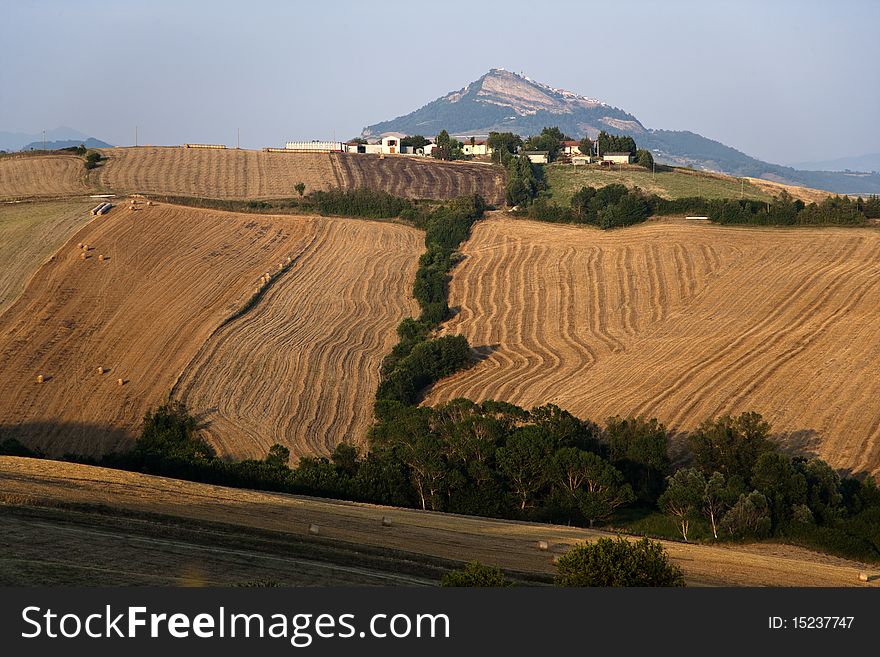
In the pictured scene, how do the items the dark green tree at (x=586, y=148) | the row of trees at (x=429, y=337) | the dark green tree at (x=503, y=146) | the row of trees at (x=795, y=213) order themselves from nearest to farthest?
the row of trees at (x=429, y=337), the row of trees at (x=795, y=213), the dark green tree at (x=503, y=146), the dark green tree at (x=586, y=148)

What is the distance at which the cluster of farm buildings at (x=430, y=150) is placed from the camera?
452 feet

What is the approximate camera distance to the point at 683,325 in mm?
69250

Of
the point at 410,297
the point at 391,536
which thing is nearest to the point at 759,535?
the point at 391,536

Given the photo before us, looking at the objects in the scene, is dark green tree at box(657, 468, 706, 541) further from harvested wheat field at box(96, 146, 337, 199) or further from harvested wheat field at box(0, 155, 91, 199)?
harvested wheat field at box(0, 155, 91, 199)

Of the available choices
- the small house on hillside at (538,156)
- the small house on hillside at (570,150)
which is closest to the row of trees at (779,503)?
the small house on hillside at (538,156)

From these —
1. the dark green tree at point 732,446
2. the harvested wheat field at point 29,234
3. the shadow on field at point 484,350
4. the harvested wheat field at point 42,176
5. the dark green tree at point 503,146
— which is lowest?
the dark green tree at point 732,446

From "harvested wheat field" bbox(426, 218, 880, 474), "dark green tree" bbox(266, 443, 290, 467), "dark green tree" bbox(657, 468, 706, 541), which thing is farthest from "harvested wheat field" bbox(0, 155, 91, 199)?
"dark green tree" bbox(657, 468, 706, 541)

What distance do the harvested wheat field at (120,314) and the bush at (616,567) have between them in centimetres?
3724

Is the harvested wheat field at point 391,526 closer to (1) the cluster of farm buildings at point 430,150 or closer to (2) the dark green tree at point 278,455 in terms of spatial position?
(2) the dark green tree at point 278,455

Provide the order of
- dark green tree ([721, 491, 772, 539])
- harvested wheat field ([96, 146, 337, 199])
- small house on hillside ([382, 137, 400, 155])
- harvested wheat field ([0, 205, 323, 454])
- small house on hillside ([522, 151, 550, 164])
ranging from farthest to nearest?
small house on hillside ([382, 137, 400, 155]), small house on hillside ([522, 151, 550, 164]), harvested wheat field ([96, 146, 337, 199]), harvested wheat field ([0, 205, 323, 454]), dark green tree ([721, 491, 772, 539])

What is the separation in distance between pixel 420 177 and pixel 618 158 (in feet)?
109

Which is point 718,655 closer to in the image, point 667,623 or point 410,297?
point 667,623

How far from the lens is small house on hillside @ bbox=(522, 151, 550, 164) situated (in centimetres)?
13500

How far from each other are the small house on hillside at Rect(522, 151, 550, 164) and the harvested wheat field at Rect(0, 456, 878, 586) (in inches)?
4069
